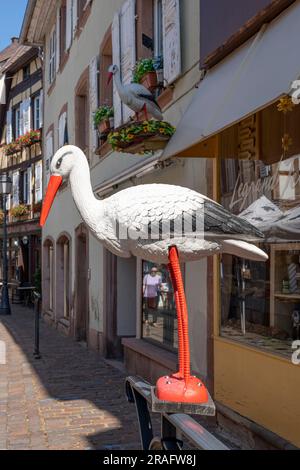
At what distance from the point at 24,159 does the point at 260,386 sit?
20391 millimetres

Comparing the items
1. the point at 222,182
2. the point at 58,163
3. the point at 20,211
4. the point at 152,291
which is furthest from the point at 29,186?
the point at 58,163

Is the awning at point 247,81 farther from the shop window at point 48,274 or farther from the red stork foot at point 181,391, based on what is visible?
the shop window at point 48,274

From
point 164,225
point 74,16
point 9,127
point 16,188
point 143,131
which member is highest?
point 74,16

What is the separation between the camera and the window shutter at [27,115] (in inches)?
938

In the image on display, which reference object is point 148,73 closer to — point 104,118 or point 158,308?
point 104,118

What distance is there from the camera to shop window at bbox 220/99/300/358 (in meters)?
5.34

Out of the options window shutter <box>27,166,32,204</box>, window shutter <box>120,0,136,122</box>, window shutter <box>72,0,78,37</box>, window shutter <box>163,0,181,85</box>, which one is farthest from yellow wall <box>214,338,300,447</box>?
window shutter <box>27,166,32,204</box>

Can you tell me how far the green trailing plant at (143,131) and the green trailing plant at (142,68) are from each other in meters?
1.53

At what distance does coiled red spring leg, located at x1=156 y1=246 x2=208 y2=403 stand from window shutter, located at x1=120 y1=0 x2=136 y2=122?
663cm

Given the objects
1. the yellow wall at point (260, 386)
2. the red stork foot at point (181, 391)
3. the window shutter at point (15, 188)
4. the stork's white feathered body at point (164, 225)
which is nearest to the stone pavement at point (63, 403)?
the yellow wall at point (260, 386)

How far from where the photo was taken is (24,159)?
80.7 feet
